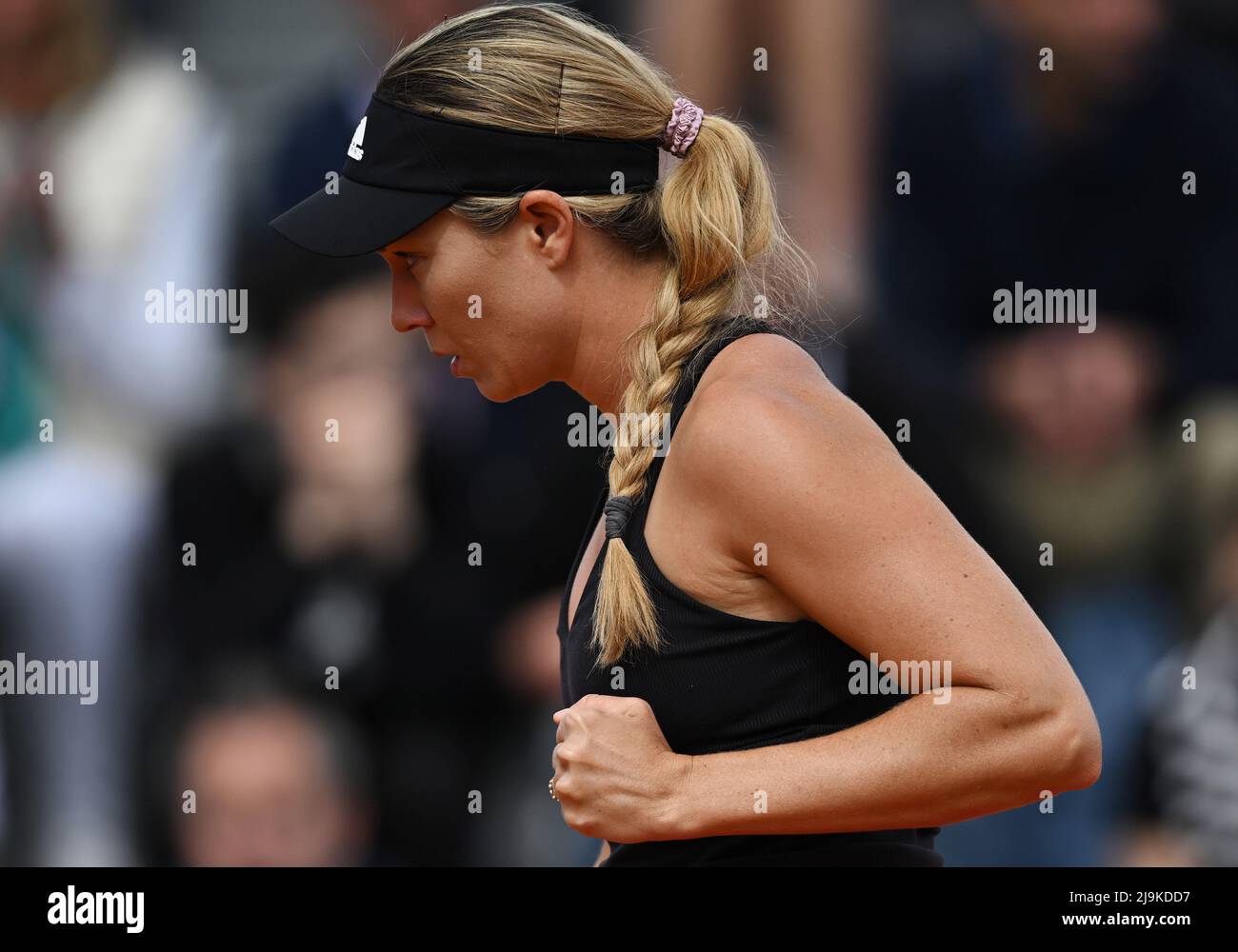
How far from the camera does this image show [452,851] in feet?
10.8

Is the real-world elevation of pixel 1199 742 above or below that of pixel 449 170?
below

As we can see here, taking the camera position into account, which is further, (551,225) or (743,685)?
(551,225)

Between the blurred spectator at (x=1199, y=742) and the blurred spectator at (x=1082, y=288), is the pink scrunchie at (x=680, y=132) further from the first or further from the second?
the blurred spectator at (x=1199, y=742)

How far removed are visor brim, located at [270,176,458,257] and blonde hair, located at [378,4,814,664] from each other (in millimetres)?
41

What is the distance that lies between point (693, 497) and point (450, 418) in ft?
6.28

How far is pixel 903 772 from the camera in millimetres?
1518

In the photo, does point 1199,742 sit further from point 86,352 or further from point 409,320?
point 86,352

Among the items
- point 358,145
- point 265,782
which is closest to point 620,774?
point 358,145

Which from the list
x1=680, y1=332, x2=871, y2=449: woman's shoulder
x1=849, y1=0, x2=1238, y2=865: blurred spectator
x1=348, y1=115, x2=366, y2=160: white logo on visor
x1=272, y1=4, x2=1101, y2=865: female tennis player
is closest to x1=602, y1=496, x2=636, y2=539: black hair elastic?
x1=272, y1=4, x2=1101, y2=865: female tennis player

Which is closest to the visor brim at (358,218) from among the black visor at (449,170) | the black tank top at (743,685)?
the black visor at (449,170)

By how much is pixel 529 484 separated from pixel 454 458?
180mm

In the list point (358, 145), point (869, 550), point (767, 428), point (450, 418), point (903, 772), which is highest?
point (358, 145)

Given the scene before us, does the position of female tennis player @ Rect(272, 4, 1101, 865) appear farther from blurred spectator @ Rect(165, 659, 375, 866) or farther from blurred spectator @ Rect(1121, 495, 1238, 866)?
blurred spectator @ Rect(1121, 495, 1238, 866)

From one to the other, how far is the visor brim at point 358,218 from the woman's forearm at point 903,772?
2.23 ft
